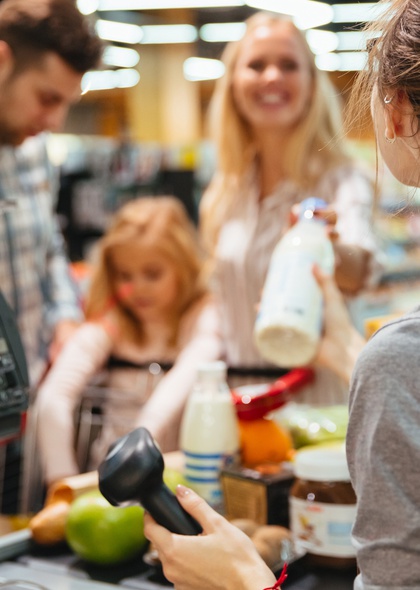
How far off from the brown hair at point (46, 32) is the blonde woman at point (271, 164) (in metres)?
0.37

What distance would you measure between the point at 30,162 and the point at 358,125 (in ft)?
4.64

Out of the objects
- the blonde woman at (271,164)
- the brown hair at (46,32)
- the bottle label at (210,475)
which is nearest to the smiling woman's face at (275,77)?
the blonde woman at (271,164)

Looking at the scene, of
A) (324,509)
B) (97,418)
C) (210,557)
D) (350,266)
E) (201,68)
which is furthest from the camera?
(201,68)

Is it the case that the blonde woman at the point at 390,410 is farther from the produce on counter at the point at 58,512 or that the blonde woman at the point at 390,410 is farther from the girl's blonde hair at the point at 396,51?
the produce on counter at the point at 58,512

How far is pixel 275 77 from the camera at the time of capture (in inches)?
72.1

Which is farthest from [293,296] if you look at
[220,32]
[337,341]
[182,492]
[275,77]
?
[220,32]

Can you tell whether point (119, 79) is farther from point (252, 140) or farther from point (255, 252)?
point (255, 252)

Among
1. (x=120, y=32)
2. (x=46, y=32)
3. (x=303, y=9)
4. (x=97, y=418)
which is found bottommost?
(x=97, y=418)

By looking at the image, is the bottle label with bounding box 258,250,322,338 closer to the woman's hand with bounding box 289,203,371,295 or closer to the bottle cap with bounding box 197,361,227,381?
the bottle cap with bounding box 197,361,227,381

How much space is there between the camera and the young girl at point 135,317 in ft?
6.61

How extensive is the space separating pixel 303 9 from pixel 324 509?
19.9 ft

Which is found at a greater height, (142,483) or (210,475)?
(142,483)

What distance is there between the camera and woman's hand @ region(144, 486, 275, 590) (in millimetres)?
870

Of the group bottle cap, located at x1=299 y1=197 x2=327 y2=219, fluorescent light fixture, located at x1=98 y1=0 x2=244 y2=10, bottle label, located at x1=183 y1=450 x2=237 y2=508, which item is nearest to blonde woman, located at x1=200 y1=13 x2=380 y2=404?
bottle cap, located at x1=299 y1=197 x2=327 y2=219
